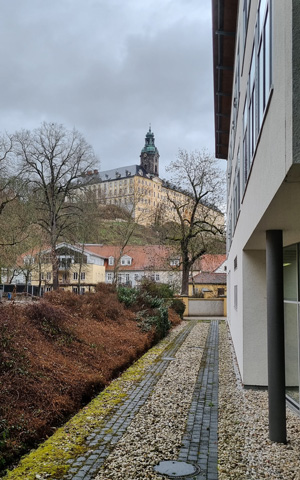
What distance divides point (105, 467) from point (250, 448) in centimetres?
202

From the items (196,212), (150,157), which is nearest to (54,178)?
(196,212)

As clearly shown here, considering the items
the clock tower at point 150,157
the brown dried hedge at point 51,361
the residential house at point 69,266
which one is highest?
the clock tower at point 150,157

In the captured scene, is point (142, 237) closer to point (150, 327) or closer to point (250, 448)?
point (150, 327)

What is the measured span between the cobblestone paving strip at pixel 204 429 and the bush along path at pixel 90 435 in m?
0.97

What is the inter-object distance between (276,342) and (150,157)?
145 m

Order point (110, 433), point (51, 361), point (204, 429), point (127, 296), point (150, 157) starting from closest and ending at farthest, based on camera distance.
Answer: point (110, 433) < point (204, 429) < point (51, 361) < point (127, 296) < point (150, 157)

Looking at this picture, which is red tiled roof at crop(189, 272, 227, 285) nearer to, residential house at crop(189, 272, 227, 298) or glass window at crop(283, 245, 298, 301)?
residential house at crop(189, 272, 227, 298)

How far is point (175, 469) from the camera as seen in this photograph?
568cm

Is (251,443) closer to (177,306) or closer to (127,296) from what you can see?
(127,296)

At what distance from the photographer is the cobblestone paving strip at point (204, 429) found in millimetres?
5941

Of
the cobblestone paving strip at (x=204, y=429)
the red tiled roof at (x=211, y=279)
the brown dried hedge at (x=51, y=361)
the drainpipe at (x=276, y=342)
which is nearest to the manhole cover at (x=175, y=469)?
A: the cobblestone paving strip at (x=204, y=429)

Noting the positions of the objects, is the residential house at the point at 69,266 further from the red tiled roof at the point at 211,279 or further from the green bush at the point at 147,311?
the red tiled roof at the point at 211,279

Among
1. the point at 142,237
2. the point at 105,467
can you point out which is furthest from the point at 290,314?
the point at 142,237

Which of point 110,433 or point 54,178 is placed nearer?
point 110,433
